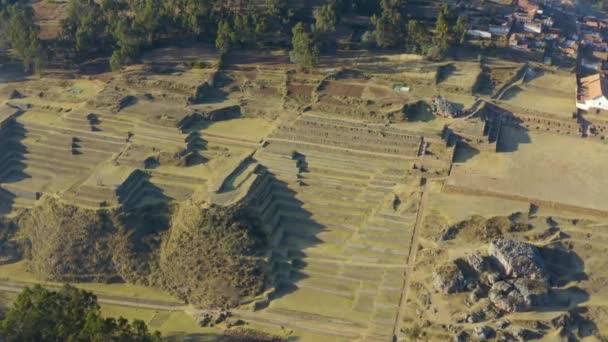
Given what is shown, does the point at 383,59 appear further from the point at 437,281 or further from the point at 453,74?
the point at 437,281

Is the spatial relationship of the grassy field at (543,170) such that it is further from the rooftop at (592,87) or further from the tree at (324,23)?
the tree at (324,23)

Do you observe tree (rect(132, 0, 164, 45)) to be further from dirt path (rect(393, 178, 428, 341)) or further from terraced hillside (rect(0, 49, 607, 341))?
dirt path (rect(393, 178, 428, 341))

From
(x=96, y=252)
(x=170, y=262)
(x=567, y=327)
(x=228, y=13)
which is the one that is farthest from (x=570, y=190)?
(x=228, y=13)

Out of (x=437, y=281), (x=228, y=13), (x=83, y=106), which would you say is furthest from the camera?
(x=228, y=13)

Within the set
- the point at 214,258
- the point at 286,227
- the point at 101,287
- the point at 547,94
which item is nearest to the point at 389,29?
the point at 547,94

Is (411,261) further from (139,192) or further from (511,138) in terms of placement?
(139,192)

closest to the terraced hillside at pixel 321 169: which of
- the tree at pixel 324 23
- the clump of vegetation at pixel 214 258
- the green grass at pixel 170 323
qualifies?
the clump of vegetation at pixel 214 258

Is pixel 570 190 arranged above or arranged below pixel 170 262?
above
